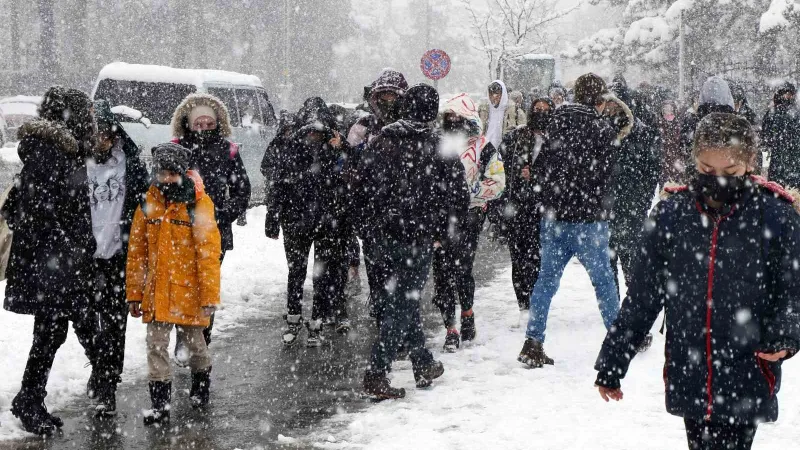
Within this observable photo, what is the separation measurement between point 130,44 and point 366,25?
82.2 ft

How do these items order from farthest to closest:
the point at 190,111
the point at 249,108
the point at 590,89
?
the point at 249,108 → the point at 590,89 → the point at 190,111

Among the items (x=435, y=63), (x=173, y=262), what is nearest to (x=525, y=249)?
(x=173, y=262)

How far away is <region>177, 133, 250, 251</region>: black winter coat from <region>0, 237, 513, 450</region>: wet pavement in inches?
42.9

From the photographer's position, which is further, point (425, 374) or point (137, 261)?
point (425, 374)

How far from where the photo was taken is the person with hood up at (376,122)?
5.87 m

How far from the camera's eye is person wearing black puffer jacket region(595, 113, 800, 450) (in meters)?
3.03

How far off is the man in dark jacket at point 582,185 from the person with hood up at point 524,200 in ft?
2.66

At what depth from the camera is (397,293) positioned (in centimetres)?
550

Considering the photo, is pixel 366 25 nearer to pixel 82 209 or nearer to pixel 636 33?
pixel 636 33

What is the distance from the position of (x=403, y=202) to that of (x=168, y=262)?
144 cm

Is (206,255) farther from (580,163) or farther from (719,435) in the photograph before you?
(719,435)

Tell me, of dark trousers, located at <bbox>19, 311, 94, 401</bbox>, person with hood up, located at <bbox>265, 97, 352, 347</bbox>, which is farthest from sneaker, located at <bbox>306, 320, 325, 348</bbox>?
dark trousers, located at <bbox>19, 311, 94, 401</bbox>

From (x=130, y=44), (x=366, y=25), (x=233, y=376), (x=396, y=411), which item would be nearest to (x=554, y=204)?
(x=396, y=411)

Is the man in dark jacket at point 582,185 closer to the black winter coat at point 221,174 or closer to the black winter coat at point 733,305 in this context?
the black winter coat at point 221,174
